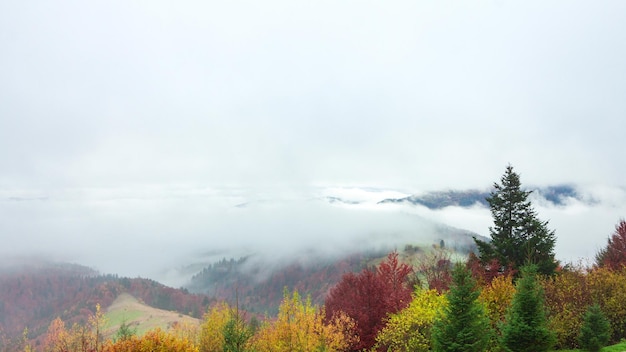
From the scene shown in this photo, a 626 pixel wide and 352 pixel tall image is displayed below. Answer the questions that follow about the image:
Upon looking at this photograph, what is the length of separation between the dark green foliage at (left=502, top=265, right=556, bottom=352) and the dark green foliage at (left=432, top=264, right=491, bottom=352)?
3447 millimetres

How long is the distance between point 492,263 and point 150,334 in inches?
1628

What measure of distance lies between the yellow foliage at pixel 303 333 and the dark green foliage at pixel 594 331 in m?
23.4

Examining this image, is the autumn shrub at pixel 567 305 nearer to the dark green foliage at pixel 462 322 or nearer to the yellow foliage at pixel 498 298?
the yellow foliage at pixel 498 298

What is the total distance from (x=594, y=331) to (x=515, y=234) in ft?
62.4

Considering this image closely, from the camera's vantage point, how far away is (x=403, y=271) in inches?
2281

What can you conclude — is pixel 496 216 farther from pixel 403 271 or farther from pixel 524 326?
pixel 524 326

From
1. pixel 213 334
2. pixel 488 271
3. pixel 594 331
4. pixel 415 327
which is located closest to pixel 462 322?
pixel 415 327

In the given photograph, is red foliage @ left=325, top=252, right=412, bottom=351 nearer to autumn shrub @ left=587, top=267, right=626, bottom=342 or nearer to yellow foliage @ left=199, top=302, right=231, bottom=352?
autumn shrub @ left=587, top=267, right=626, bottom=342

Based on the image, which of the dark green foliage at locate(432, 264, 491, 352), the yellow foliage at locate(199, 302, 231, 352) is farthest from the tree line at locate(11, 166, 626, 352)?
the yellow foliage at locate(199, 302, 231, 352)

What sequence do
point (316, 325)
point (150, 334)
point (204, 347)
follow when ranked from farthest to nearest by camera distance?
point (204, 347)
point (316, 325)
point (150, 334)

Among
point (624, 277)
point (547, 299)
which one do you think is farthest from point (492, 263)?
point (624, 277)

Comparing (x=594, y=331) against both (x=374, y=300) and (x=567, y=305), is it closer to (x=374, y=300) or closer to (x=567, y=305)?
(x=567, y=305)

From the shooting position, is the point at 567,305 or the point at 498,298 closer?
the point at 567,305

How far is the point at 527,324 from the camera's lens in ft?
114
